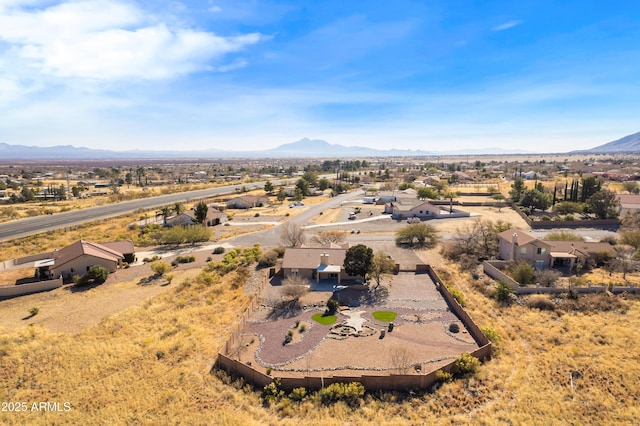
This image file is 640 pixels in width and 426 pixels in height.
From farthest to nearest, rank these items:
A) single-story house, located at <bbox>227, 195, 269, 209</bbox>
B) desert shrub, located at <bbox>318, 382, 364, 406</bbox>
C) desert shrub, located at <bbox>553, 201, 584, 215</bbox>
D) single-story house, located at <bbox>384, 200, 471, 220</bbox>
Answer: single-story house, located at <bbox>227, 195, 269, 209</bbox>
single-story house, located at <bbox>384, 200, 471, 220</bbox>
desert shrub, located at <bbox>553, 201, 584, 215</bbox>
desert shrub, located at <bbox>318, 382, 364, 406</bbox>

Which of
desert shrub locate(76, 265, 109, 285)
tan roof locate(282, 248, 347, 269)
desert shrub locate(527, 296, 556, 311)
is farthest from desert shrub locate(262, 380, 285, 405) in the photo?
desert shrub locate(76, 265, 109, 285)

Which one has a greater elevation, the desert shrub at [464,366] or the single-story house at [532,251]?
the single-story house at [532,251]

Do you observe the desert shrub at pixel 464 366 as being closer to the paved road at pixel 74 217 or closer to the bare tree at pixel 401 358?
the bare tree at pixel 401 358

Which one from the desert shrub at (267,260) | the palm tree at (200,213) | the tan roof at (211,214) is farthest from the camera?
the tan roof at (211,214)

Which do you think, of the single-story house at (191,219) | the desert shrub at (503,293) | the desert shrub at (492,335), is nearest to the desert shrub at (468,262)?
the desert shrub at (503,293)

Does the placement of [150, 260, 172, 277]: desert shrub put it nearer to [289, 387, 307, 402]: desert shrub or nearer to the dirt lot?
the dirt lot
